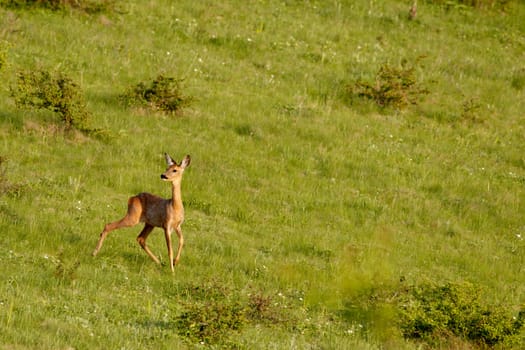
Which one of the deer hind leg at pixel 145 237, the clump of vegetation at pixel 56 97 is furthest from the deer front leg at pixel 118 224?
the clump of vegetation at pixel 56 97

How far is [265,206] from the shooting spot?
20.0m

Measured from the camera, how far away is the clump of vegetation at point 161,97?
77.1 feet

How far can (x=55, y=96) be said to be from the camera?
2167cm

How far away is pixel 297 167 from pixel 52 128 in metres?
4.98

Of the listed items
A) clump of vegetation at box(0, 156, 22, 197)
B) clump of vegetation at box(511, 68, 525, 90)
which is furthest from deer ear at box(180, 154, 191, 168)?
clump of vegetation at box(511, 68, 525, 90)

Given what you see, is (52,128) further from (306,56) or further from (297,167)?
(306,56)

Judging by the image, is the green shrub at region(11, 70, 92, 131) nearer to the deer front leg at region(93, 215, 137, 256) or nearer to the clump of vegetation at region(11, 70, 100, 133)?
the clump of vegetation at region(11, 70, 100, 133)

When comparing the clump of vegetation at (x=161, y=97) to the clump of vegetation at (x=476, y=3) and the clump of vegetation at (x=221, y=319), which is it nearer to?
the clump of vegetation at (x=221, y=319)

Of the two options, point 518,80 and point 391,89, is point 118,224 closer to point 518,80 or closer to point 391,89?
point 391,89

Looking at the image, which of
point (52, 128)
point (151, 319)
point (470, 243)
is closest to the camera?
point (151, 319)

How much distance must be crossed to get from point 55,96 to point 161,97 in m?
2.68

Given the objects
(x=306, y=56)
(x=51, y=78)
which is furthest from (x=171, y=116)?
(x=306, y=56)

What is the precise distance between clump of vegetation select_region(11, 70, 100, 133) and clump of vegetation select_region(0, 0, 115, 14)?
20.0ft

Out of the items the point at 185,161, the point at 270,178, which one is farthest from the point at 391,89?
the point at 185,161
